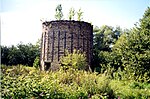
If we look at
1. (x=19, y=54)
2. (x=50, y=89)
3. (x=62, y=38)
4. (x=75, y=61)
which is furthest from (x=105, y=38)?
(x=50, y=89)

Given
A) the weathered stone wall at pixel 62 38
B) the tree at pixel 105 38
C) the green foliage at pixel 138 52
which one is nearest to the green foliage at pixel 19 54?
the weathered stone wall at pixel 62 38

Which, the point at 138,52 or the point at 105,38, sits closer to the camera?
the point at 138,52

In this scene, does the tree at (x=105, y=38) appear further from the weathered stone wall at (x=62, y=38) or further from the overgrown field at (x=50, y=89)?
→ the overgrown field at (x=50, y=89)

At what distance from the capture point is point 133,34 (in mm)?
19312

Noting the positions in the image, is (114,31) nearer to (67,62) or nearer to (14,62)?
(14,62)

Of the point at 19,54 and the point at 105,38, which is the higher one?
the point at 105,38

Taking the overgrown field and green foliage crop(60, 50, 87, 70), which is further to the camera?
green foliage crop(60, 50, 87, 70)

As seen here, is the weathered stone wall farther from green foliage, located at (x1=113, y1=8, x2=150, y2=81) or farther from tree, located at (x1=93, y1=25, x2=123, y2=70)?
tree, located at (x1=93, y1=25, x2=123, y2=70)

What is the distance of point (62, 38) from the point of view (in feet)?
75.6

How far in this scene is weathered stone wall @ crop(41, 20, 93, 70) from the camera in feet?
75.1

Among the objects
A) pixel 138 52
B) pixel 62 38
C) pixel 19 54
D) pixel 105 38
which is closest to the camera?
pixel 138 52

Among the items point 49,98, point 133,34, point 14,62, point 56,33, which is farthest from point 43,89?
point 14,62

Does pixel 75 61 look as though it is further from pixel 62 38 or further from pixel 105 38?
pixel 105 38

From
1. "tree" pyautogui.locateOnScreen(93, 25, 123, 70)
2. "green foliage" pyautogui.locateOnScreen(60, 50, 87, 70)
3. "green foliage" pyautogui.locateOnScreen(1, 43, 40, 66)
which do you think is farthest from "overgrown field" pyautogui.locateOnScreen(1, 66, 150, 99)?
"tree" pyautogui.locateOnScreen(93, 25, 123, 70)
